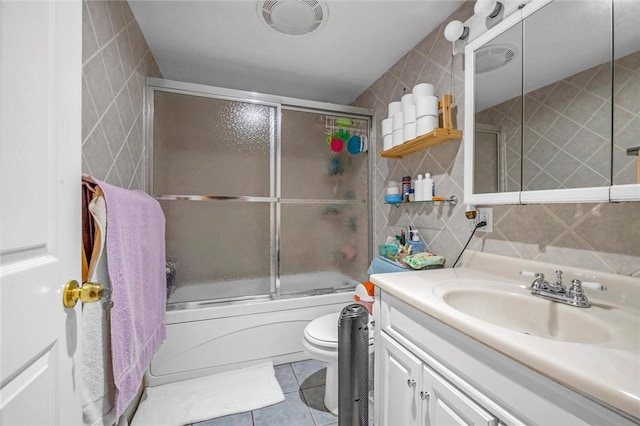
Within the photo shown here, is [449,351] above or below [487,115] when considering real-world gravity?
below

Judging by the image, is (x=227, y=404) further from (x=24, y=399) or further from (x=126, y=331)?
(x=24, y=399)

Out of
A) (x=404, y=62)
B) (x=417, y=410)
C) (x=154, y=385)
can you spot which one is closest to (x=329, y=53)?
(x=404, y=62)

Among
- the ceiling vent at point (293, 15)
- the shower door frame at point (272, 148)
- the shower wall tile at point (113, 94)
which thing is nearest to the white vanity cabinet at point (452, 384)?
the shower door frame at point (272, 148)

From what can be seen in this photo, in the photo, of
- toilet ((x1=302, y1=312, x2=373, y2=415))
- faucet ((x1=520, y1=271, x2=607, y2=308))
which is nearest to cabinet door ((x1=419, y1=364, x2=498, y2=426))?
faucet ((x1=520, y1=271, x2=607, y2=308))

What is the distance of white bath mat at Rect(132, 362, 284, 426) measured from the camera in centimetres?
139

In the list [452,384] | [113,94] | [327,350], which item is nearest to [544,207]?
[452,384]

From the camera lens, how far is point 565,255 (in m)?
0.96

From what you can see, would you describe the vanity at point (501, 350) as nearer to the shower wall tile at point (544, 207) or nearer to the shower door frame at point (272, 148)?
the shower wall tile at point (544, 207)

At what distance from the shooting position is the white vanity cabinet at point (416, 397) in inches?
27.4

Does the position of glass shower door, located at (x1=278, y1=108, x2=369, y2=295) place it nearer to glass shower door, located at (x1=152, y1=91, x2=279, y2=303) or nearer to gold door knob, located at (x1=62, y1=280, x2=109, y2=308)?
glass shower door, located at (x1=152, y1=91, x2=279, y2=303)

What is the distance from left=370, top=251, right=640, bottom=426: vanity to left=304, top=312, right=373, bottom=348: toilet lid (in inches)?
13.5

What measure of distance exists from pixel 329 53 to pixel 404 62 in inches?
21.4

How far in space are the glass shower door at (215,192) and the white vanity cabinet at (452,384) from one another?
117 cm

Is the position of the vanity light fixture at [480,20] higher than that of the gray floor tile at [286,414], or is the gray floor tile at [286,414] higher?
the vanity light fixture at [480,20]
